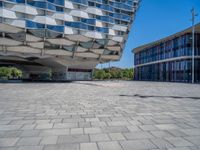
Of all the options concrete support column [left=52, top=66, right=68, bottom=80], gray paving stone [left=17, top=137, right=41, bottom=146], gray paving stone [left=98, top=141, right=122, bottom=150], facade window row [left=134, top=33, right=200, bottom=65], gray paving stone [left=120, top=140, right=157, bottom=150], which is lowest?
gray paving stone [left=98, top=141, right=122, bottom=150]

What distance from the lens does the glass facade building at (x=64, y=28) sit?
3291 cm

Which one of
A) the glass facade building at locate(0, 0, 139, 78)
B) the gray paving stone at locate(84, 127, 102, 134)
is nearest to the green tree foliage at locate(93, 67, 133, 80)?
Answer: the glass facade building at locate(0, 0, 139, 78)

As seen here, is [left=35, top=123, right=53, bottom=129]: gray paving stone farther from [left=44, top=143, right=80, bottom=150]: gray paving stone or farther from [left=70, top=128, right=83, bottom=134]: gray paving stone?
[left=44, top=143, right=80, bottom=150]: gray paving stone

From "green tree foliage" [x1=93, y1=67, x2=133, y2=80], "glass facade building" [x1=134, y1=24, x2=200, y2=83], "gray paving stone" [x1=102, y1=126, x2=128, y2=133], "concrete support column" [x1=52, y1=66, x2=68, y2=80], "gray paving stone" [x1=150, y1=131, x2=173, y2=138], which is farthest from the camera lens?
"green tree foliage" [x1=93, y1=67, x2=133, y2=80]

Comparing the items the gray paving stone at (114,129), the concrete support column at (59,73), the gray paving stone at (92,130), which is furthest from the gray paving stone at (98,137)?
the concrete support column at (59,73)

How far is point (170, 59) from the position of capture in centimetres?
5825

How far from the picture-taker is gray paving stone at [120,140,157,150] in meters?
3.89

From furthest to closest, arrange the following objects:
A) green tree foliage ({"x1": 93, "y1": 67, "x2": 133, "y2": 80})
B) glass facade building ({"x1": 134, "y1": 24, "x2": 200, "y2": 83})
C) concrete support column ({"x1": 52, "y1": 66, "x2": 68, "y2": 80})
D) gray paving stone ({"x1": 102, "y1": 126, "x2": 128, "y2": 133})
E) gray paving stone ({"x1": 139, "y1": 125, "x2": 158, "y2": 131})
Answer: green tree foliage ({"x1": 93, "y1": 67, "x2": 133, "y2": 80}) < concrete support column ({"x1": 52, "y1": 66, "x2": 68, "y2": 80}) < glass facade building ({"x1": 134, "y1": 24, "x2": 200, "y2": 83}) < gray paving stone ({"x1": 139, "y1": 125, "x2": 158, "y2": 131}) < gray paving stone ({"x1": 102, "y1": 126, "x2": 128, "y2": 133})

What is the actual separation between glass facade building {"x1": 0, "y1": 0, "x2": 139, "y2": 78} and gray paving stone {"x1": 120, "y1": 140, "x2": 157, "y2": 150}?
→ 107 feet

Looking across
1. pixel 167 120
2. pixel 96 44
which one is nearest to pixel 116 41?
pixel 96 44

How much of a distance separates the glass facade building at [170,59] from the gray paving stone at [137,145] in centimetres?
4894

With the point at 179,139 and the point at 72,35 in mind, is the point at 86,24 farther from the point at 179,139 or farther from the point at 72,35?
the point at 179,139

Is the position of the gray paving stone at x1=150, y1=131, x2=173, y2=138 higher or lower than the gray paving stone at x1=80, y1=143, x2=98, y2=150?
higher

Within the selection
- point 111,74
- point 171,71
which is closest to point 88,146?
point 171,71
